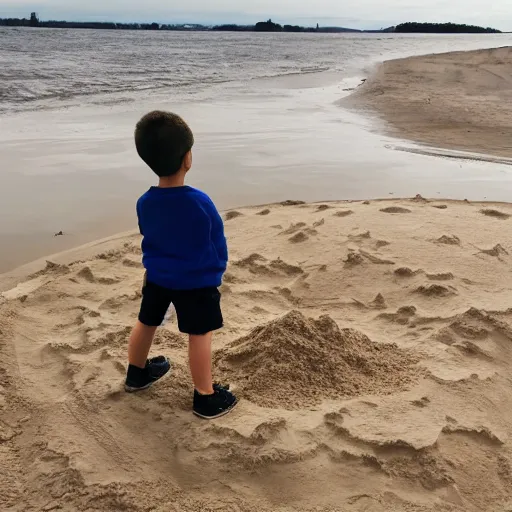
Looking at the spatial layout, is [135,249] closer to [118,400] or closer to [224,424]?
[118,400]

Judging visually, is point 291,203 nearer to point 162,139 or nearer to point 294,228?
point 294,228

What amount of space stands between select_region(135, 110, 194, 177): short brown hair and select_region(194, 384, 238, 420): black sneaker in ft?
3.10

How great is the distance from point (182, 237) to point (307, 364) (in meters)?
0.85

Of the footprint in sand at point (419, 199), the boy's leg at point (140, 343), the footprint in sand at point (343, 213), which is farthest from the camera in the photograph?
the footprint in sand at point (419, 199)

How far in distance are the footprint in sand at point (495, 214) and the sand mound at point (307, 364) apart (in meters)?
2.49

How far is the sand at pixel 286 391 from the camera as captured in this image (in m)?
2.07

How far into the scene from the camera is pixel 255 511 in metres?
1.98

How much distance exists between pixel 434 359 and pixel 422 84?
14476mm

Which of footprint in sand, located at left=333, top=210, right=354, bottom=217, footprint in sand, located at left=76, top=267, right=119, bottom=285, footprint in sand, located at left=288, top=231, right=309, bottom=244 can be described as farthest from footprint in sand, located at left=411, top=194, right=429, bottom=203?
footprint in sand, located at left=76, top=267, right=119, bottom=285

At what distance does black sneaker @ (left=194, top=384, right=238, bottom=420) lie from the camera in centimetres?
238

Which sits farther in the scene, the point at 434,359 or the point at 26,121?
the point at 26,121

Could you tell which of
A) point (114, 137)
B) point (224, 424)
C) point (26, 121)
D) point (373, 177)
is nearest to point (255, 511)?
point (224, 424)

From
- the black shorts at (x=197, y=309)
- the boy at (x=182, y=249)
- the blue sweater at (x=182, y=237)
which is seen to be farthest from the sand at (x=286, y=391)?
the blue sweater at (x=182, y=237)

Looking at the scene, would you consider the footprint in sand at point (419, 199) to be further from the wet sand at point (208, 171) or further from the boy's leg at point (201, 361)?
the boy's leg at point (201, 361)
